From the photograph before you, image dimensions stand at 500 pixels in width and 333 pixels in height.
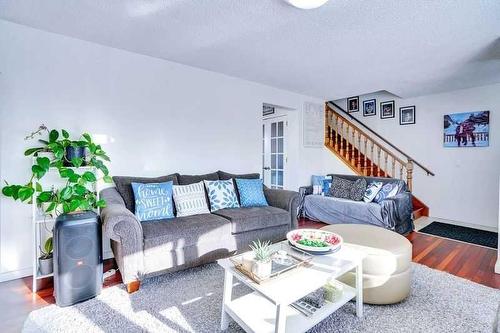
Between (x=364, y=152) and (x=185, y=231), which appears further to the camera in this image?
(x=364, y=152)

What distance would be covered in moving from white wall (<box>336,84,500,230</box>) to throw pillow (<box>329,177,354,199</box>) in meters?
1.70

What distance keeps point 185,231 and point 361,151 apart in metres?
4.39

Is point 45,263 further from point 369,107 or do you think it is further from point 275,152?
point 369,107

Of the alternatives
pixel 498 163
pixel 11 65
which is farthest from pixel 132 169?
pixel 498 163

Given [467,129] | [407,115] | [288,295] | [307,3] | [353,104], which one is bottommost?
[288,295]

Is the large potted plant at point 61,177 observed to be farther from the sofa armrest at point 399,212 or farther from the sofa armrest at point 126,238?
the sofa armrest at point 399,212

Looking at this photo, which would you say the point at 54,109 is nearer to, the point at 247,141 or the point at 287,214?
the point at 247,141

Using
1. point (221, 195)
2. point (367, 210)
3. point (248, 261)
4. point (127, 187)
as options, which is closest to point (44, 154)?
point (127, 187)

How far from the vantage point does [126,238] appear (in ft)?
6.47

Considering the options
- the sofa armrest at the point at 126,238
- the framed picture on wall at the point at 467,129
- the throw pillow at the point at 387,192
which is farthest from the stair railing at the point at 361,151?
the sofa armrest at the point at 126,238

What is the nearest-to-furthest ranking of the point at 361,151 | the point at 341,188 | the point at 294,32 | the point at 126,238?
the point at 126,238, the point at 294,32, the point at 341,188, the point at 361,151

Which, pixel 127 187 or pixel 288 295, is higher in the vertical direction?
pixel 127 187

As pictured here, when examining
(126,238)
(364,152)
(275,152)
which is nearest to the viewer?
(126,238)

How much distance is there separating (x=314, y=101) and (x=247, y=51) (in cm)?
251
